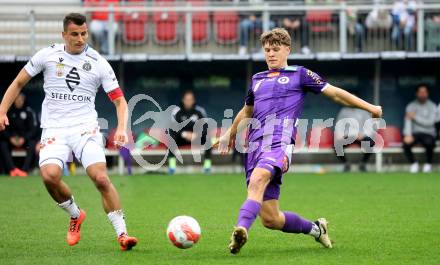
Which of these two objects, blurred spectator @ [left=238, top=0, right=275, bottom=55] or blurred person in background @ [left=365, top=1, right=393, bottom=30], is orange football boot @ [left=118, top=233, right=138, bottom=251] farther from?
blurred person in background @ [left=365, top=1, right=393, bottom=30]

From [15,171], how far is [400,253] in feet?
46.5

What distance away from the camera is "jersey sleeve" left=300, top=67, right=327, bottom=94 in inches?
357

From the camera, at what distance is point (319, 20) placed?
23.0 metres

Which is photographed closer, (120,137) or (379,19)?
(120,137)

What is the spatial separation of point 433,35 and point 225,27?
16.4 ft

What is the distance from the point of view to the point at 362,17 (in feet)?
76.1

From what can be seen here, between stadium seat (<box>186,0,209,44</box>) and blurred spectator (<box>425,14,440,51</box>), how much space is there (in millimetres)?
5286

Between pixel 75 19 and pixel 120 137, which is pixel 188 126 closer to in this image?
pixel 75 19

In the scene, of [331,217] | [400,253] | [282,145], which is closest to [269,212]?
[282,145]

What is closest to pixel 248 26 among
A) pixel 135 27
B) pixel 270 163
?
pixel 135 27

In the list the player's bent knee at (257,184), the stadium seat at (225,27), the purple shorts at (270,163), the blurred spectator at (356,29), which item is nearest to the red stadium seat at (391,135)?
the blurred spectator at (356,29)

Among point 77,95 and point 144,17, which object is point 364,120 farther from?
point 77,95

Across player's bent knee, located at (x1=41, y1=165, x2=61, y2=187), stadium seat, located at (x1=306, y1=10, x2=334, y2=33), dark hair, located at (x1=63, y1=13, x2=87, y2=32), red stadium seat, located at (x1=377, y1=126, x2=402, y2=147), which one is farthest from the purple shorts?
red stadium seat, located at (x1=377, y1=126, x2=402, y2=147)

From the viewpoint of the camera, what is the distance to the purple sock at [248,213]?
27.0ft
